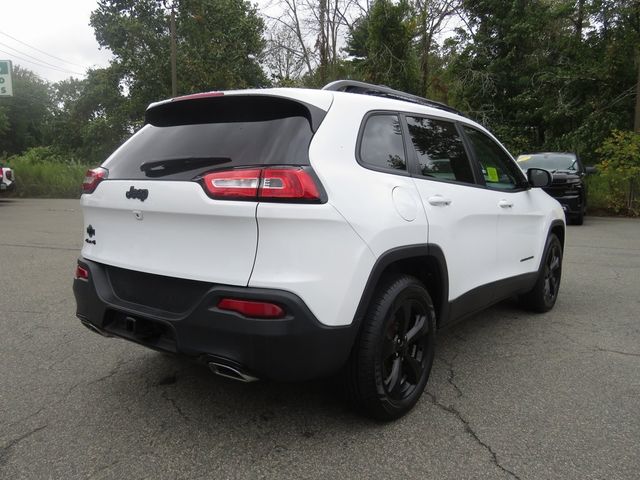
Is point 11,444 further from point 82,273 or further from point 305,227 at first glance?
point 305,227

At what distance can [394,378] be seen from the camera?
2.79m

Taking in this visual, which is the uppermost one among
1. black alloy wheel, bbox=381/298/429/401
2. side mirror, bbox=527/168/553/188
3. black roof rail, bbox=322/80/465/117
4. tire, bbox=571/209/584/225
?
black roof rail, bbox=322/80/465/117

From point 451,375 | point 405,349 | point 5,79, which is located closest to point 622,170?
point 451,375

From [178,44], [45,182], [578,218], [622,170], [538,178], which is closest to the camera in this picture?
[538,178]

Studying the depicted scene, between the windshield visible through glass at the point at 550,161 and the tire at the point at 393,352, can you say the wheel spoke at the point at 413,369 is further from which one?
the windshield visible through glass at the point at 550,161

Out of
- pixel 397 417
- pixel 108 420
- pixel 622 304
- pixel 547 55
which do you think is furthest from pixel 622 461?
pixel 547 55

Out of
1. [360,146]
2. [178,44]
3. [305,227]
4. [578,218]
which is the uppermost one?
[178,44]

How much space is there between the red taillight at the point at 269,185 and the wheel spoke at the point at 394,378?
110cm

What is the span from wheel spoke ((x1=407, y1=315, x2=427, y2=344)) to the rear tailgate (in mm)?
1095

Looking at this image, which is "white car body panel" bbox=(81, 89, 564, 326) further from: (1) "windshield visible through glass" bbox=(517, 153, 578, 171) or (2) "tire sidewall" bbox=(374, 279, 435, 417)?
(1) "windshield visible through glass" bbox=(517, 153, 578, 171)

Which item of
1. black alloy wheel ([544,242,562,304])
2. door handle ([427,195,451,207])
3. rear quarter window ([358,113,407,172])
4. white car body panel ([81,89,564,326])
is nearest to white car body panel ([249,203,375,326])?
white car body panel ([81,89,564,326])

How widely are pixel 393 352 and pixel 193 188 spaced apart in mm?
1340

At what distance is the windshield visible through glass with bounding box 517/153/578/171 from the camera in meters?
12.2

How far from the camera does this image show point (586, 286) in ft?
19.3
